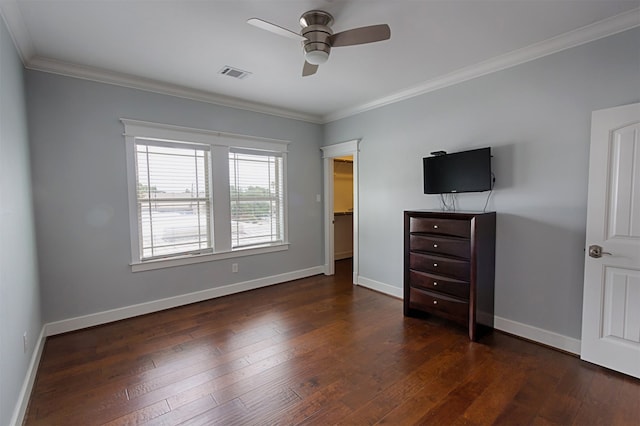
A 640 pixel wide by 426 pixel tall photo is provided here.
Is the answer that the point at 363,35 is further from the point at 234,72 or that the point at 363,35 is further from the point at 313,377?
the point at 313,377

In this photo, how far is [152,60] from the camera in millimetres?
2785

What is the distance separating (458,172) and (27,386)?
13.0ft

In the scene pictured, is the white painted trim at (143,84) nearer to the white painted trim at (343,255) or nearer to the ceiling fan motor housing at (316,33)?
the ceiling fan motor housing at (316,33)

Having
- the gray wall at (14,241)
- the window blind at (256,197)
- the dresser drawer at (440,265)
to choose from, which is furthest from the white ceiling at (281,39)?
the dresser drawer at (440,265)

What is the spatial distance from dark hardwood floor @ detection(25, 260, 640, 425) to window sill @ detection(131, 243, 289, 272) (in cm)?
60

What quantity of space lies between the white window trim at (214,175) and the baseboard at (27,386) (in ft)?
3.37

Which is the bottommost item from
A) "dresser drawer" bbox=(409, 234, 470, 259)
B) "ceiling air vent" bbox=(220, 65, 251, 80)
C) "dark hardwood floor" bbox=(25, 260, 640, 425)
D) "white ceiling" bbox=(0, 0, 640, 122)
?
"dark hardwood floor" bbox=(25, 260, 640, 425)

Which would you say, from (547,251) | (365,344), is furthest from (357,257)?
(547,251)

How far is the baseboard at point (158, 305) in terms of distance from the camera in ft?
9.68

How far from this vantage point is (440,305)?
296 cm

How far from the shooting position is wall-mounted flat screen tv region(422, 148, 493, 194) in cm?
284

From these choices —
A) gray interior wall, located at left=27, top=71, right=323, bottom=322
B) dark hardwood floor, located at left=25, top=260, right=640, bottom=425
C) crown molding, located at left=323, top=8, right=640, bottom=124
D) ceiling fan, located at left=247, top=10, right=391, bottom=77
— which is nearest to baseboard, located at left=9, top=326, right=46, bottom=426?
dark hardwood floor, located at left=25, top=260, right=640, bottom=425

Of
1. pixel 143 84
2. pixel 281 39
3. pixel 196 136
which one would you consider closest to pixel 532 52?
pixel 281 39

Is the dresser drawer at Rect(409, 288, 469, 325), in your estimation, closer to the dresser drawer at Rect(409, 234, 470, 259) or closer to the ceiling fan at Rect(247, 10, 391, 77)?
the dresser drawer at Rect(409, 234, 470, 259)
